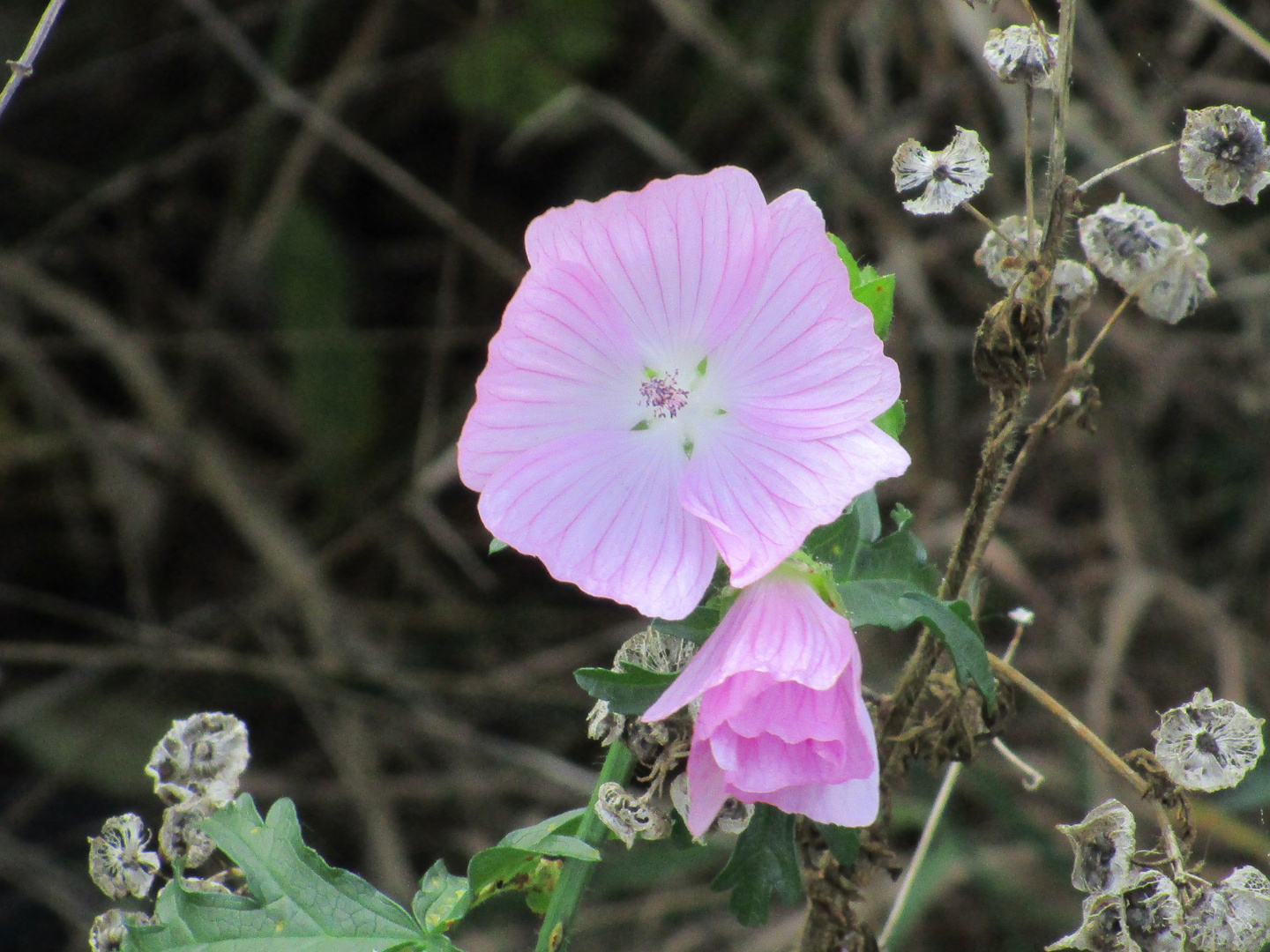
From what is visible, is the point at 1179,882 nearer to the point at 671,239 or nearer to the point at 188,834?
the point at 671,239

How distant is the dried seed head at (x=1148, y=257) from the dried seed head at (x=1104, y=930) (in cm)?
60

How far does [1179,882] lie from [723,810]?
0.41m

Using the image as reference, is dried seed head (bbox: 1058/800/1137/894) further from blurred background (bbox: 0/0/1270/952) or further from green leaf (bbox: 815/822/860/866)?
blurred background (bbox: 0/0/1270/952)

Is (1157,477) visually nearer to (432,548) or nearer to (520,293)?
(432,548)

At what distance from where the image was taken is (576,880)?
121cm

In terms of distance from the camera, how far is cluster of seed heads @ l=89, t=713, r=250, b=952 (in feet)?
4.07

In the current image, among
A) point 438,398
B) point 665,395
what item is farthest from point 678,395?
point 438,398

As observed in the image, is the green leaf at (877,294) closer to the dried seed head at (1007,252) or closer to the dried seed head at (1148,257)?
the dried seed head at (1007,252)

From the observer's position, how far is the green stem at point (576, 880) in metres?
1.19

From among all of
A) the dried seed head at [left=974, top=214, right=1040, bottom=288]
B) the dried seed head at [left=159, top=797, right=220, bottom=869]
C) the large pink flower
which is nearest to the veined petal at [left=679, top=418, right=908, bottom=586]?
the large pink flower

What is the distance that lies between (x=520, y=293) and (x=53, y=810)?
256cm

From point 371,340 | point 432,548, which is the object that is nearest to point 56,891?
point 432,548

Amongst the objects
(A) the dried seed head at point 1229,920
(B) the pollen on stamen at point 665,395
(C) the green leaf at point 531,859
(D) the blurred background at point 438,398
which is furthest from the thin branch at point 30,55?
(D) the blurred background at point 438,398

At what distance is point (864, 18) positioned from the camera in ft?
11.2
